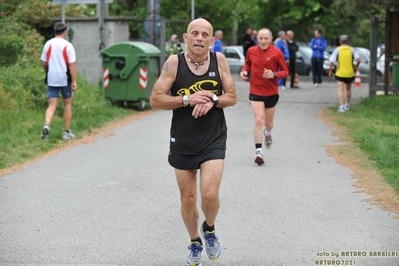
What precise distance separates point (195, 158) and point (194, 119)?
0.30 metres

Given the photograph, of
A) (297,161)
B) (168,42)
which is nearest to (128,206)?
(297,161)

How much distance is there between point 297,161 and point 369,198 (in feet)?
9.45

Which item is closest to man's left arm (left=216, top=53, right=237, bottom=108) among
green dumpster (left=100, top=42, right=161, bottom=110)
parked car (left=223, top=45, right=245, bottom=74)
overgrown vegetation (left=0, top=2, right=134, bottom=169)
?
overgrown vegetation (left=0, top=2, right=134, bottom=169)

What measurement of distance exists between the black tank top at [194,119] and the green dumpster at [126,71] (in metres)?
12.3

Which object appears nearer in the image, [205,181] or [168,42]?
[205,181]

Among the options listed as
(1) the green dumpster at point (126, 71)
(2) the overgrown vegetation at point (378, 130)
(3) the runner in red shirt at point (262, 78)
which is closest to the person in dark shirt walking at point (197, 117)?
(2) the overgrown vegetation at point (378, 130)

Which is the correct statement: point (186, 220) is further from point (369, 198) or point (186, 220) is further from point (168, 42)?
point (168, 42)

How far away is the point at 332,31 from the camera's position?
141 ft

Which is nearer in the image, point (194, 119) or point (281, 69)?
point (194, 119)

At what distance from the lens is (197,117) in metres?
6.21

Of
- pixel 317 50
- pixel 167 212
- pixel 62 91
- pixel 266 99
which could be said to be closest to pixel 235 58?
pixel 317 50

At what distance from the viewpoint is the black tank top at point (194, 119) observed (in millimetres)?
6254

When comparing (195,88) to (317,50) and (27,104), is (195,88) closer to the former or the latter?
(27,104)

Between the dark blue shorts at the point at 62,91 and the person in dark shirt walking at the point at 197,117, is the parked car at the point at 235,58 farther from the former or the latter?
the person in dark shirt walking at the point at 197,117
